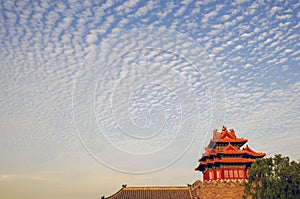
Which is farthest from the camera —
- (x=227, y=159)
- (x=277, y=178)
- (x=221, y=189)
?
(x=227, y=159)

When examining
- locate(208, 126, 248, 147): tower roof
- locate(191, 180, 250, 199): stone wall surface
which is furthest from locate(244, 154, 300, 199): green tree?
locate(208, 126, 248, 147): tower roof

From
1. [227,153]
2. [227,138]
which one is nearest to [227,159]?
[227,153]

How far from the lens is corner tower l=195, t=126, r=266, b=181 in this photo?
42.3 m

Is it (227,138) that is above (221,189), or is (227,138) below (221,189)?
above

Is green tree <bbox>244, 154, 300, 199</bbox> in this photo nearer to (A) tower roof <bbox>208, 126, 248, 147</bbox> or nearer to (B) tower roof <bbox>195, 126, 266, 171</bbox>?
(B) tower roof <bbox>195, 126, 266, 171</bbox>

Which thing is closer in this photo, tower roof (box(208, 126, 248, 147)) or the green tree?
the green tree

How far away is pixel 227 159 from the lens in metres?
42.4

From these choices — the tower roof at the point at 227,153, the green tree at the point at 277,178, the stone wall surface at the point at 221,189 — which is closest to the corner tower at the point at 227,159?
the tower roof at the point at 227,153

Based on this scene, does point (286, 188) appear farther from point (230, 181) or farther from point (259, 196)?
point (230, 181)

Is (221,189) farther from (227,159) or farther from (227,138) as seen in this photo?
(227,138)

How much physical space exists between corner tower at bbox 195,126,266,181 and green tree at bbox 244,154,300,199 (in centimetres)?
1396

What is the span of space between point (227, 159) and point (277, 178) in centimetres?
1601

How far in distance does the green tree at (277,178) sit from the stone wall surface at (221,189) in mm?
12805

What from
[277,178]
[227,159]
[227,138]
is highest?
[227,138]
